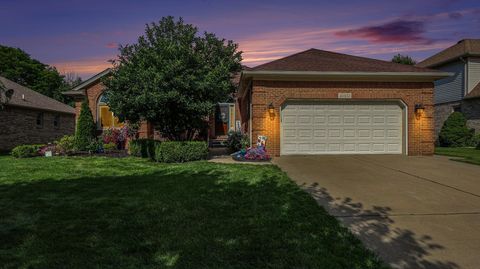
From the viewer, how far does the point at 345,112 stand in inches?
503

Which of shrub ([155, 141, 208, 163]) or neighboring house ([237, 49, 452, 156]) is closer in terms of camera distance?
shrub ([155, 141, 208, 163])

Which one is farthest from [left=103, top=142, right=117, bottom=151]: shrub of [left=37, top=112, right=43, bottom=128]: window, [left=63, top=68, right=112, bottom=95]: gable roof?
[left=37, top=112, right=43, bottom=128]: window

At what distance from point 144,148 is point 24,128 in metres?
12.5

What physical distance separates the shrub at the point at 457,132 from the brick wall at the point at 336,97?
828 centimetres

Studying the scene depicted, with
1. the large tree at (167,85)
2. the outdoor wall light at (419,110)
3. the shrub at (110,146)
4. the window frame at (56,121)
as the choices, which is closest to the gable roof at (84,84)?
the shrub at (110,146)

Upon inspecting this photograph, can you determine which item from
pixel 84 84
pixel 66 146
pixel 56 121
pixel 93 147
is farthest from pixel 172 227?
pixel 56 121

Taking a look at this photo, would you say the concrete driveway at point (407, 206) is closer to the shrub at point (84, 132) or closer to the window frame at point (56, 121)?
the shrub at point (84, 132)

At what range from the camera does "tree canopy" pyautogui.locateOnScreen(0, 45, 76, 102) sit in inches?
1620

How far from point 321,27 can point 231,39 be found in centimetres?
991

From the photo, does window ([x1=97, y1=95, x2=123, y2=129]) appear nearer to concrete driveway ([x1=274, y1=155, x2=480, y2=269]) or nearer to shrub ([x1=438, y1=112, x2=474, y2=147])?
concrete driveway ([x1=274, y1=155, x2=480, y2=269])

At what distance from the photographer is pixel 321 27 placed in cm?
1238

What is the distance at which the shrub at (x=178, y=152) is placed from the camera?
37.1 feet

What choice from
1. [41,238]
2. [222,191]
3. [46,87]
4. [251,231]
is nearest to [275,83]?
[222,191]

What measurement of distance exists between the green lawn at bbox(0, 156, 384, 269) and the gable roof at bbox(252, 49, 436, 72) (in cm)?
658
